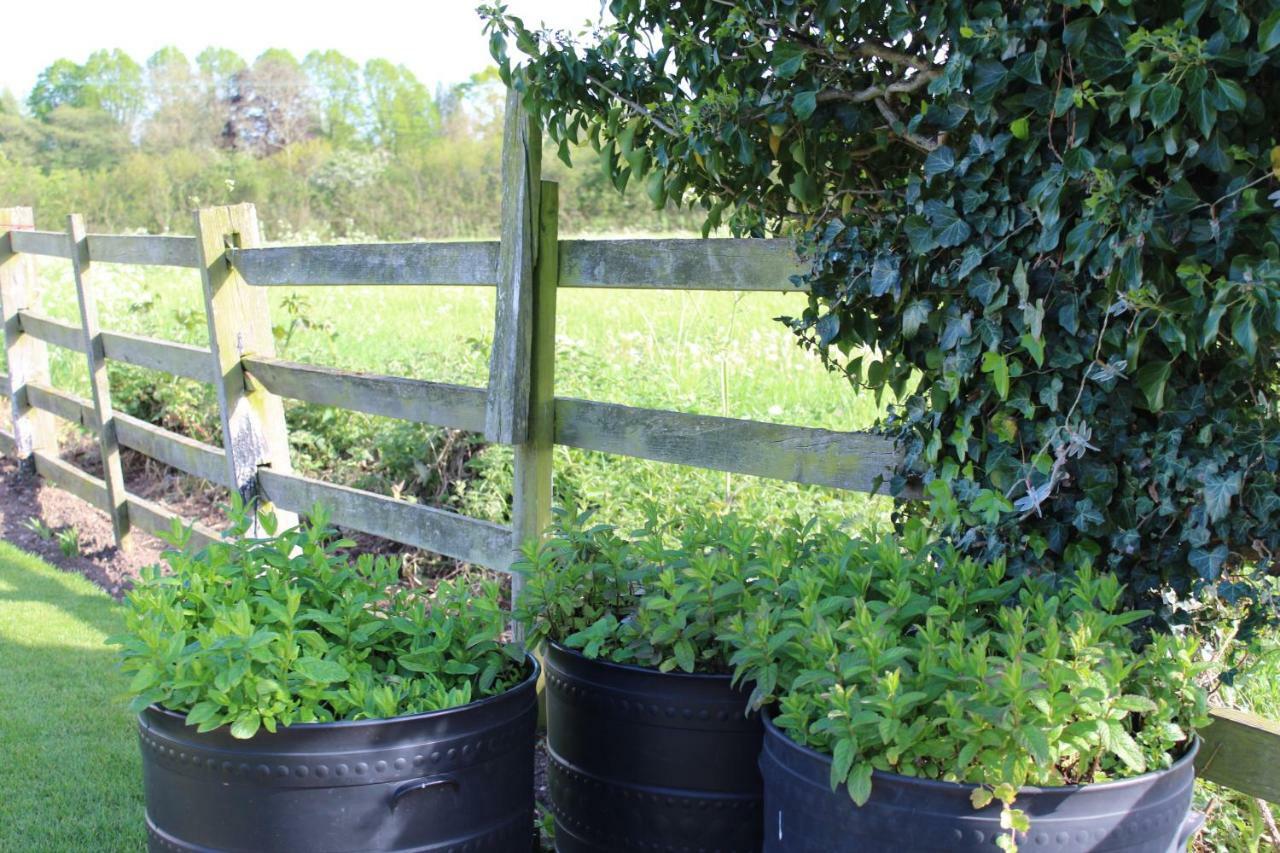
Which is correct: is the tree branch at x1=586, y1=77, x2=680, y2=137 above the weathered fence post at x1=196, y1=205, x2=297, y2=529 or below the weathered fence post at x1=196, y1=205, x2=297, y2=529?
above

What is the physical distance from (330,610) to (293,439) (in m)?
4.11

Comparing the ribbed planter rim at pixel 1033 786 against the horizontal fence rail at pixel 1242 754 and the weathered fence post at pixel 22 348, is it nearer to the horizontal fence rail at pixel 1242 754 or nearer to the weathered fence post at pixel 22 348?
the horizontal fence rail at pixel 1242 754

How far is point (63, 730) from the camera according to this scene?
3770 millimetres

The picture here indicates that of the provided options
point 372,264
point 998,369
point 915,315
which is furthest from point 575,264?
point 998,369

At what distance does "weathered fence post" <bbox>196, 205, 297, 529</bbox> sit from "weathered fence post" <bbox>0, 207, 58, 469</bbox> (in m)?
3.36

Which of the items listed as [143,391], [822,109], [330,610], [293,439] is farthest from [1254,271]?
[143,391]

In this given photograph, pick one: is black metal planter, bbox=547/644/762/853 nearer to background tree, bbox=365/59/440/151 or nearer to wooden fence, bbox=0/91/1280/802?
wooden fence, bbox=0/91/1280/802

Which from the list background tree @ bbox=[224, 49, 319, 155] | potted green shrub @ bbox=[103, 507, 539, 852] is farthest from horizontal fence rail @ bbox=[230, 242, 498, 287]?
background tree @ bbox=[224, 49, 319, 155]

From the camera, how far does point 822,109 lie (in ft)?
8.10

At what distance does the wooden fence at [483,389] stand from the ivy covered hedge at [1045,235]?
0.27 metres

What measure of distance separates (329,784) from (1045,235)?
5.36 ft

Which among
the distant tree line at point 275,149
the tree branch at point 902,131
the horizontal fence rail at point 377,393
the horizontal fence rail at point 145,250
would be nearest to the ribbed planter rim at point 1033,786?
the tree branch at point 902,131

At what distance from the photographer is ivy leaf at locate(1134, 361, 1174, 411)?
197 centimetres

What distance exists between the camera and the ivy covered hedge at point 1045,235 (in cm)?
187
